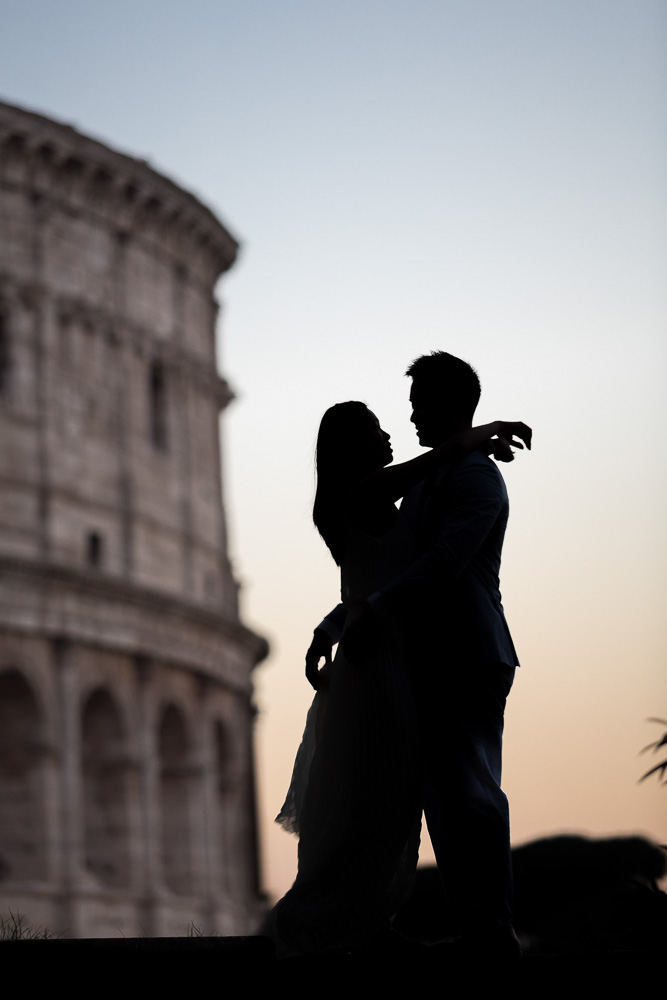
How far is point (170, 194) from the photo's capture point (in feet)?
118

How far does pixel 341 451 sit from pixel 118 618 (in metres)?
27.6

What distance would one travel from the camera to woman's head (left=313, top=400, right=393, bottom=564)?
17.5 ft

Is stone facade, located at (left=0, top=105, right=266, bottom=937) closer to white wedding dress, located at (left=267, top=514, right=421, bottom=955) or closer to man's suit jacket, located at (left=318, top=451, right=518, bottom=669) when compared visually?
white wedding dress, located at (left=267, top=514, right=421, bottom=955)

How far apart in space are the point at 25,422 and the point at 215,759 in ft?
26.0

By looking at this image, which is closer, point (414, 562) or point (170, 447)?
point (414, 562)

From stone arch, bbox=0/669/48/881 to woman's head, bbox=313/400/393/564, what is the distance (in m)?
25.9

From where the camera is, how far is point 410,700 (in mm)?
5113

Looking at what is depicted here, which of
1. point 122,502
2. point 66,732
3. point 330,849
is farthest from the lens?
point 122,502

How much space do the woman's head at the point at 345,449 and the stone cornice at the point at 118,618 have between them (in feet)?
83.7

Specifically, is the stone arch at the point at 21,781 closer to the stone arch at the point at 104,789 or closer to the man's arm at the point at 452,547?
the stone arch at the point at 104,789

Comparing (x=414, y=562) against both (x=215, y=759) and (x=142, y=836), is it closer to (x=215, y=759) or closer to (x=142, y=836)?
(x=142, y=836)

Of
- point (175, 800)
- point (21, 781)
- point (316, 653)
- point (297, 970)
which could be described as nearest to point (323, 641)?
point (316, 653)

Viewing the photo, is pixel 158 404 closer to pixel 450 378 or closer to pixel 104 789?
pixel 104 789

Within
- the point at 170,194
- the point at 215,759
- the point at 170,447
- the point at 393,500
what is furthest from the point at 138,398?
the point at 393,500
